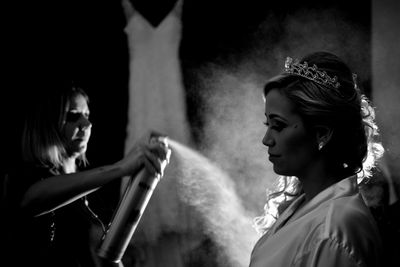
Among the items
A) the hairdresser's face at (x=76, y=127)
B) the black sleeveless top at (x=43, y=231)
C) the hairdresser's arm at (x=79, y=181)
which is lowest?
the black sleeveless top at (x=43, y=231)

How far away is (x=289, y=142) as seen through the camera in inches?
50.3

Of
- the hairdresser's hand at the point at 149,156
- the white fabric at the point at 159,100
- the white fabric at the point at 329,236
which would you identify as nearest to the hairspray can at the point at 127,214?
the hairdresser's hand at the point at 149,156

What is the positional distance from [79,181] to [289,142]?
0.80 metres

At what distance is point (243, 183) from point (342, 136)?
3.14ft

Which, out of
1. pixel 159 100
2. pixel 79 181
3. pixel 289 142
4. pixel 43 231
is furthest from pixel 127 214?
pixel 159 100

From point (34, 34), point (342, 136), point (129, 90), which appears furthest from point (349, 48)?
point (34, 34)

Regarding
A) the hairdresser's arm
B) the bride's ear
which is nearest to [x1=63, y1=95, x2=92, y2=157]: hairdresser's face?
the hairdresser's arm

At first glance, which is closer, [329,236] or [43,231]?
[329,236]

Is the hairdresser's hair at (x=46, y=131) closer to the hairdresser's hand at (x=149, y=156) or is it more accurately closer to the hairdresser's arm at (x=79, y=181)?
the hairdresser's arm at (x=79, y=181)

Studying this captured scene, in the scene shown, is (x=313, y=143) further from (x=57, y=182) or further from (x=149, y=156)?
(x=57, y=182)

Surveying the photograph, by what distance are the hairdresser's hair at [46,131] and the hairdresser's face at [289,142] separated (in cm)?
97

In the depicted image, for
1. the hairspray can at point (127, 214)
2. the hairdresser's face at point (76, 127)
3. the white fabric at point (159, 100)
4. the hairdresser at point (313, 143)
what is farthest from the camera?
the white fabric at point (159, 100)

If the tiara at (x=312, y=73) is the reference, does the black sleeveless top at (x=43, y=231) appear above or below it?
below

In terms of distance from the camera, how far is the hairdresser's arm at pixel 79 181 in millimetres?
1634
